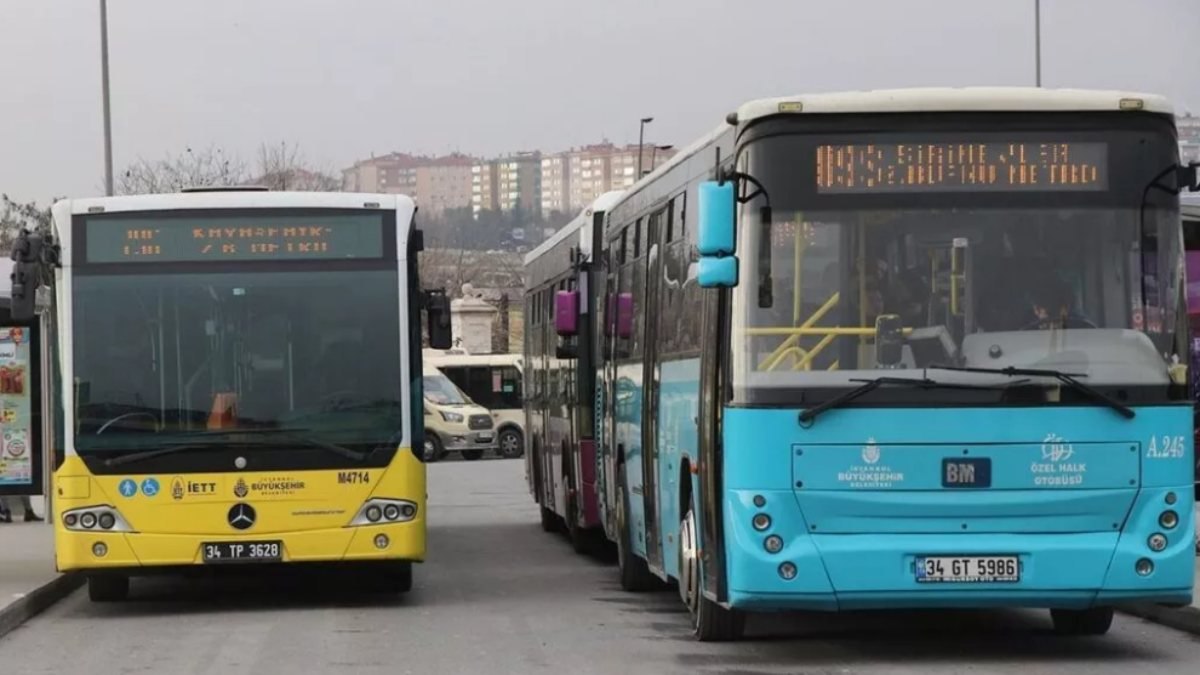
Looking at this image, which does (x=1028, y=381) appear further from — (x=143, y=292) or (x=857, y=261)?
(x=143, y=292)

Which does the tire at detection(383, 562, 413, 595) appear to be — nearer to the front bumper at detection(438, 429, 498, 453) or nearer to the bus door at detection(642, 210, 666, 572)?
the bus door at detection(642, 210, 666, 572)

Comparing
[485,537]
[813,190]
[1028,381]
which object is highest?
[813,190]

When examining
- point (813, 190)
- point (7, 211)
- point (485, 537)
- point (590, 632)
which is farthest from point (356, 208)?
point (7, 211)

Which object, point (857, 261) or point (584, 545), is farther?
point (584, 545)

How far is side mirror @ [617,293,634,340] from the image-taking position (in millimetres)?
15461

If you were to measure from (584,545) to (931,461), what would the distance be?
10220 mm

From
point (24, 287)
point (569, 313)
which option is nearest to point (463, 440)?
point (569, 313)

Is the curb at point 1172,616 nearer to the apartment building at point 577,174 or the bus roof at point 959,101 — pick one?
the bus roof at point 959,101

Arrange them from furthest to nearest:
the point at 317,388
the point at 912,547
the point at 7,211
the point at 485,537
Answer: the point at 7,211 → the point at 485,537 → the point at 317,388 → the point at 912,547

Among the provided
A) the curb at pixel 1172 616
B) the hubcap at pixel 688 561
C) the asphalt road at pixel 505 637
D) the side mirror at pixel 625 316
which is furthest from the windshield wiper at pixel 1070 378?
the side mirror at pixel 625 316

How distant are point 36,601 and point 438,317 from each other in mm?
3678

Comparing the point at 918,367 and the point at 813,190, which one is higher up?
the point at 813,190

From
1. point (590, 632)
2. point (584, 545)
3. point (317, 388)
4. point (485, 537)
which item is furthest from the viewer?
point (485, 537)

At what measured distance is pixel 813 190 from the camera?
1099cm
